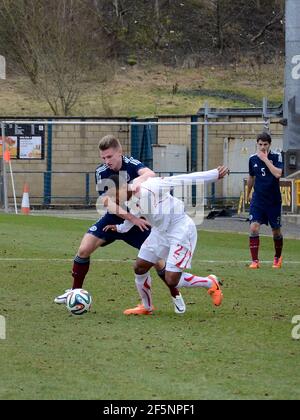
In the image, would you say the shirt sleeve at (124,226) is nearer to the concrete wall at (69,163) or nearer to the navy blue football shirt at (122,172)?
the navy blue football shirt at (122,172)

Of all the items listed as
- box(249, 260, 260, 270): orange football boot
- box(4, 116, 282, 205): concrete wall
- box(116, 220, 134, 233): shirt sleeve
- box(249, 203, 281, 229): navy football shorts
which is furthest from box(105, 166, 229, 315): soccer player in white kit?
box(4, 116, 282, 205): concrete wall

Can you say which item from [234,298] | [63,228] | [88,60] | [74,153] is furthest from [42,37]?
[234,298]

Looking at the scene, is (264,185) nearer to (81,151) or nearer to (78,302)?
(78,302)

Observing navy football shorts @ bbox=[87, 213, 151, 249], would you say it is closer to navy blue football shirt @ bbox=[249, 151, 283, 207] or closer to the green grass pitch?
the green grass pitch

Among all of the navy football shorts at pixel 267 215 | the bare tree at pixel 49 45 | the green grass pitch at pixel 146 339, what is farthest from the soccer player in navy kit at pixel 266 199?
the bare tree at pixel 49 45

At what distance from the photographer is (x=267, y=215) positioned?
52.4ft

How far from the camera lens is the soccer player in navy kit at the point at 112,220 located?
10758mm

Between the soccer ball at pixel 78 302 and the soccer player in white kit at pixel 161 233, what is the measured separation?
1.48 ft

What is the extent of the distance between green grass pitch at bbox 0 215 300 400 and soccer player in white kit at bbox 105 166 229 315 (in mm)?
337

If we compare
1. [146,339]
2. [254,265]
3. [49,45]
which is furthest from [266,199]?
[49,45]

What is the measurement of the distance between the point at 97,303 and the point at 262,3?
43907 mm

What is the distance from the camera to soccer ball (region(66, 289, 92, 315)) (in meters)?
10.7

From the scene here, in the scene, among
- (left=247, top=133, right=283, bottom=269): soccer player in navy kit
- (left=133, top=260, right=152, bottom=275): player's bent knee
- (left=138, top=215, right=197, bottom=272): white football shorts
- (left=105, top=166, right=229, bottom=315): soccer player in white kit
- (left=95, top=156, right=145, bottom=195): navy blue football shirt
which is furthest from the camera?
(left=247, top=133, right=283, bottom=269): soccer player in navy kit

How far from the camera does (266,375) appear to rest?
790cm
